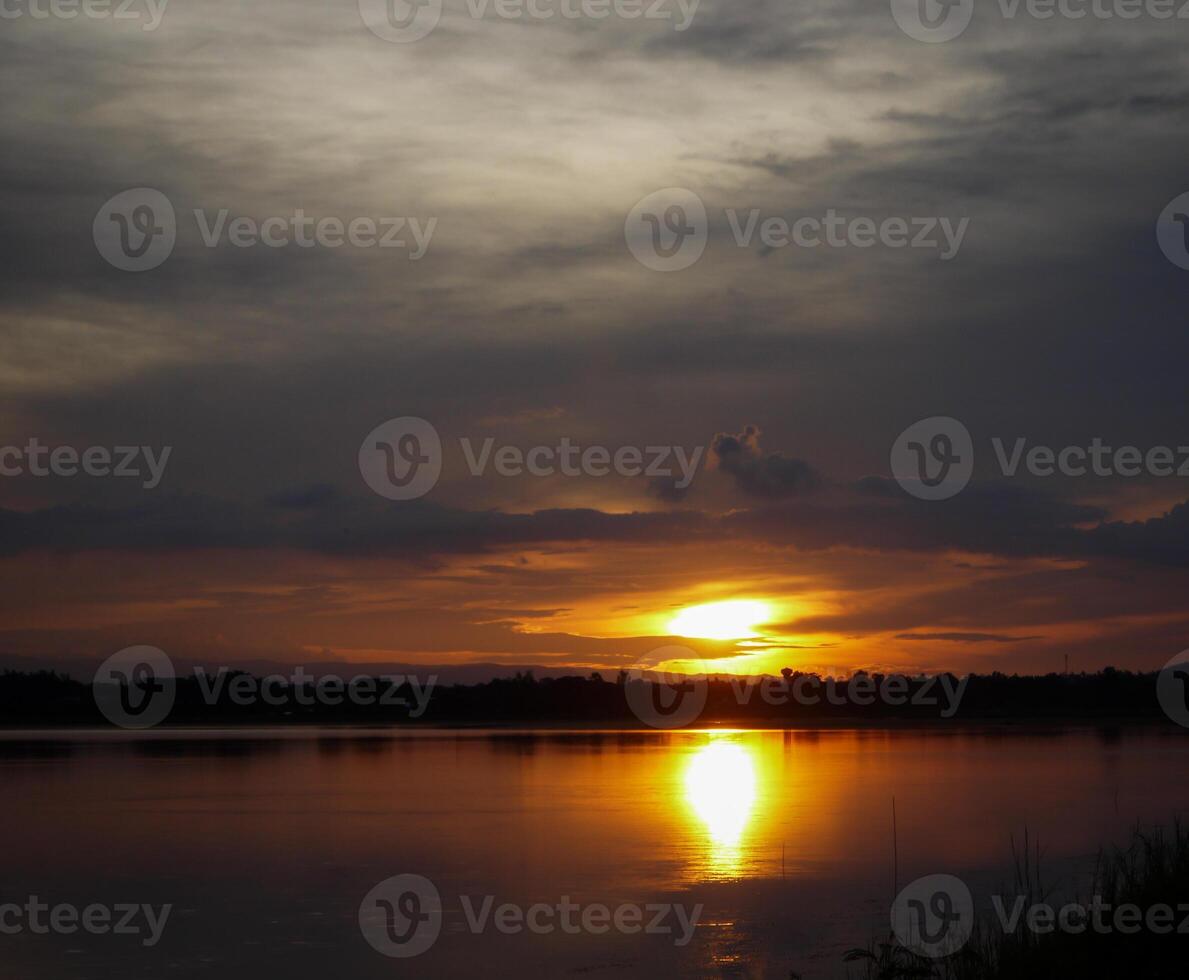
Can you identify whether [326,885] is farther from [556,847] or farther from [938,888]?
[938,888]

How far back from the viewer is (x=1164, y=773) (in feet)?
141

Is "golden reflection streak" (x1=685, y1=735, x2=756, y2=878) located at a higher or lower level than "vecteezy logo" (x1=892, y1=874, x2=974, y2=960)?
higher

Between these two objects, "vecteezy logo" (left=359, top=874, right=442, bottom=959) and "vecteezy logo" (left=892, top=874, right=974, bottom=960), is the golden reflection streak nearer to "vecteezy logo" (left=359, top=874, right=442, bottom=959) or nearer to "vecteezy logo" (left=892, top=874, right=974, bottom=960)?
"vecteezy logo" (left=892, top=874, right=974, bottom=960)

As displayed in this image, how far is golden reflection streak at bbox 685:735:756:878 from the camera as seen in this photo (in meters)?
24.2

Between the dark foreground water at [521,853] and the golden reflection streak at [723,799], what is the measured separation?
149 millimetres

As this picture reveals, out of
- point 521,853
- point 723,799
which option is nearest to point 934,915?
point 521,853

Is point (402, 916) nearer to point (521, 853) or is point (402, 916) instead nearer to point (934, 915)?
point (521, 853)

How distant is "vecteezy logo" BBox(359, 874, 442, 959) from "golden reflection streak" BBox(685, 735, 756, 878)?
4869mm

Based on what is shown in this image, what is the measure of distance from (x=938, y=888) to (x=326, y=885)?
939 centimetres

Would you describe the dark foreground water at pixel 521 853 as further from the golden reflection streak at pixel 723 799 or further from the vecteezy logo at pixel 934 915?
the vecteezy logo at pixel 934 915

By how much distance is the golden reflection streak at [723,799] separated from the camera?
24250 millimetres

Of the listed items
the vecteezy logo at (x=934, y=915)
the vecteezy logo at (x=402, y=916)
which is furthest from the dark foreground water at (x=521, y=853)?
the vecteezy logo at (x=934, y=915)

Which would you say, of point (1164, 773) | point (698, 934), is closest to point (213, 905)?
point (698, 934)

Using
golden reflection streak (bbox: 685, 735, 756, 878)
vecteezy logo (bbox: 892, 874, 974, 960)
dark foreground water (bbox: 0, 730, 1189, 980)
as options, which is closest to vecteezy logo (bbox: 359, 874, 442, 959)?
dark foreground water (bbox: 0, 730, 1189, 980)
